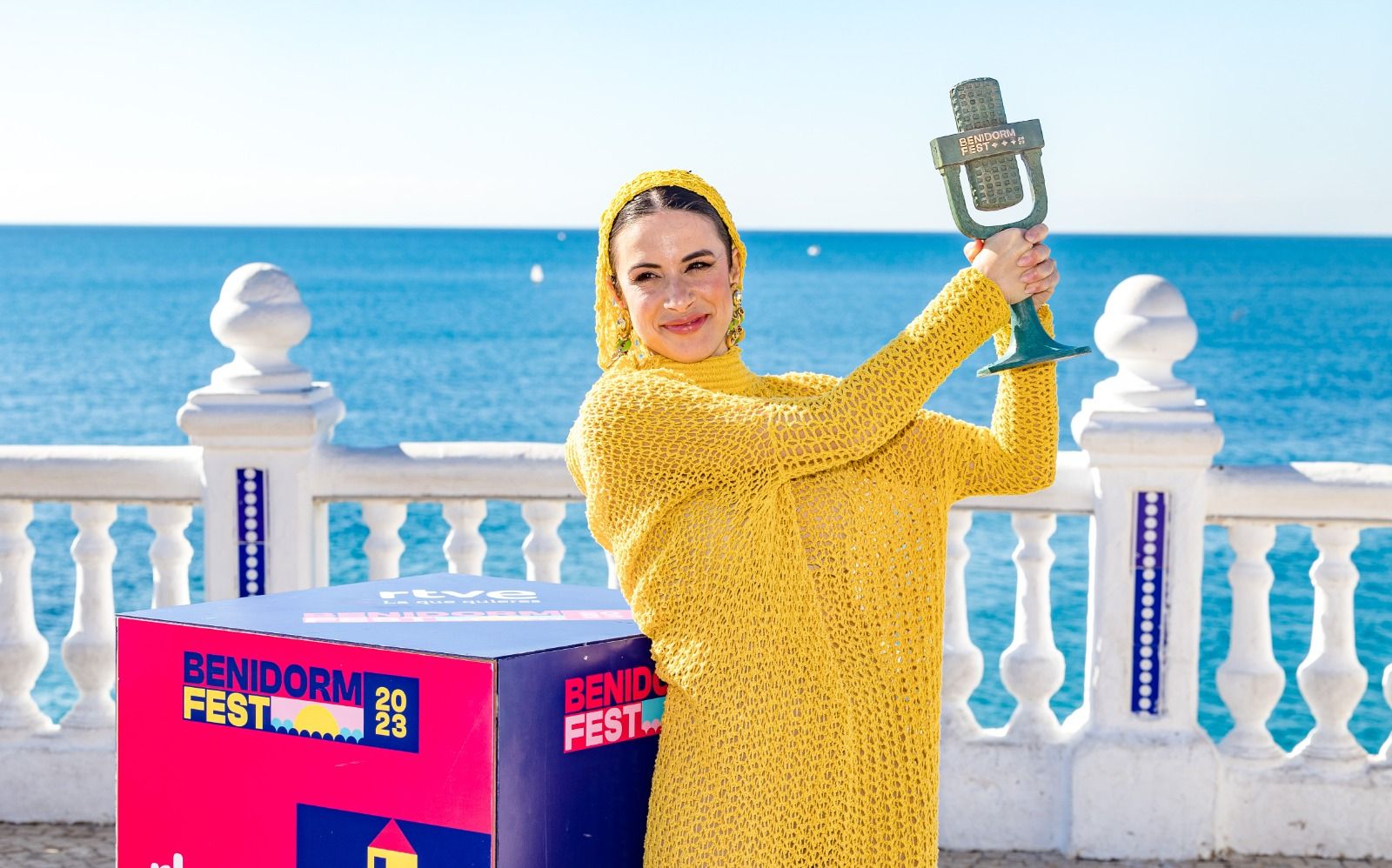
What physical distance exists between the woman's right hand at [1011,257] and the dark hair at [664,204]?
0.41 m

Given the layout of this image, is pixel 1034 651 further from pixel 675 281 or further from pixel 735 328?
pixel 675 281

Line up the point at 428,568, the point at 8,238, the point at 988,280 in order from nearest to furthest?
the point at 988,280, the point at 428,568, the point at 8,238

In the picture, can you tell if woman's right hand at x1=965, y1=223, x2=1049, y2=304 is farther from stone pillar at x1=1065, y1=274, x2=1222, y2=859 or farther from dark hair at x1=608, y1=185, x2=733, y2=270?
stone pillar at x1=1065, y1=274, x2=1222, y2=859

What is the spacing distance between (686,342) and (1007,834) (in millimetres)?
Answer: 2705

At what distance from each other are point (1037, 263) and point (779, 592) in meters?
0.63

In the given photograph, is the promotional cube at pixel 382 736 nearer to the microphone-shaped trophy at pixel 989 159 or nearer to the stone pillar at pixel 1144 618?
the microphone-shaped trophy at pixel 989 159

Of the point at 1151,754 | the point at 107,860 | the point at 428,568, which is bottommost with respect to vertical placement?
the point at 428,568

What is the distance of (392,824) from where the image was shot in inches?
91.2

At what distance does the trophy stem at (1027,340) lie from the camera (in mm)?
2514

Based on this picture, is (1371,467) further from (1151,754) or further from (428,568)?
(428,568)

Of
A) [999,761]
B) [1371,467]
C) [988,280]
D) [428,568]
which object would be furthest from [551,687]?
[428,568]

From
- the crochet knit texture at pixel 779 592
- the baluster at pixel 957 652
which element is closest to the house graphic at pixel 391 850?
the crochet knit texture at pixel 779 592

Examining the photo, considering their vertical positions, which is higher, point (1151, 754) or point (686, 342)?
point (686, 342)

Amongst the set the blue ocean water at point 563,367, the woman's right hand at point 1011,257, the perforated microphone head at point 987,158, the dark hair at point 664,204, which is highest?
the perforated microphone head at point 987,158
